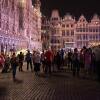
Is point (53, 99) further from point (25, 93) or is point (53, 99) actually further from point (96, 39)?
point (96, 39)

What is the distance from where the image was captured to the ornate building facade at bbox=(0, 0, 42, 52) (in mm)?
57531

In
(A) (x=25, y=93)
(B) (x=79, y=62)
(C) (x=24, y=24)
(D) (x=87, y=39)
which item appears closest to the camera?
(A) (x=25, y=93)

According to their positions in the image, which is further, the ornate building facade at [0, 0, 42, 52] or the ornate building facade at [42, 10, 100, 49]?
the ornate building facade at [42, 10, 100, 49]

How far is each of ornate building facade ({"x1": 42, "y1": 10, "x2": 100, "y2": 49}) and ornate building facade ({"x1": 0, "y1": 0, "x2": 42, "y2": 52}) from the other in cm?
2435

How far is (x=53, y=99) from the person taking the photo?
484 inches

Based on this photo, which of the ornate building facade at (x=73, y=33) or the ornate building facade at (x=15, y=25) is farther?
the ornate building facade at (x=73, y=33)

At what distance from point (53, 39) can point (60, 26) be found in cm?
516

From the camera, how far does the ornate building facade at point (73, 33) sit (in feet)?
383

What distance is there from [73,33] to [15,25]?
52.5 m

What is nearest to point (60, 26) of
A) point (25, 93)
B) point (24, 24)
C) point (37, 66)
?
point (24, 24)

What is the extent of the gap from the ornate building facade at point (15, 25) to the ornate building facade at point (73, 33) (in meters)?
24.3

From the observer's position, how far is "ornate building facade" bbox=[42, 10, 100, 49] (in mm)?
116688

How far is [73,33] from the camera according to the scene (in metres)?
117

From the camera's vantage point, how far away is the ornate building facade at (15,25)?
57.5 m
